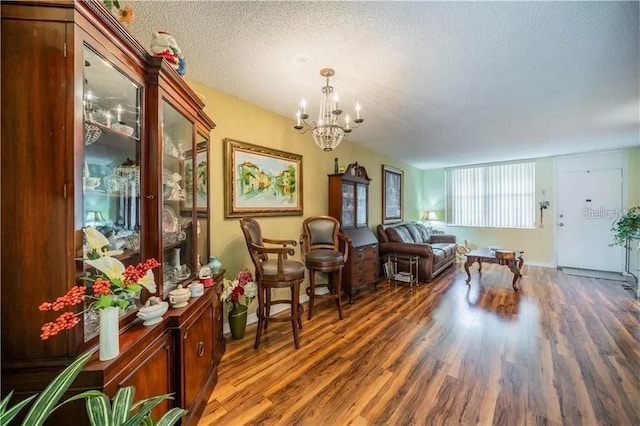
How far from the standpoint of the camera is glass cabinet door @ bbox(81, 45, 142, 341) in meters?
1.06

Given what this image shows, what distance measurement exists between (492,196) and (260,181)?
584cm

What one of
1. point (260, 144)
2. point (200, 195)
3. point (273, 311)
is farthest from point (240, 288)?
point (260, 144)

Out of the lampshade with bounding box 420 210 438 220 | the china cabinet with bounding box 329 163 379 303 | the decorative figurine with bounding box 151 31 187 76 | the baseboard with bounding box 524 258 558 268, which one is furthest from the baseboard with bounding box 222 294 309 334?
the baseboard with bounding box 524 258 558 268

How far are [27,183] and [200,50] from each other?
4.76ft

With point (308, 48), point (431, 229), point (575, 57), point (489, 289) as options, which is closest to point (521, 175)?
point (431, 229)

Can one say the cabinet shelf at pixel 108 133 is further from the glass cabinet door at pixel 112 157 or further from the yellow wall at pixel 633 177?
the yellow wall at pixel 633 177

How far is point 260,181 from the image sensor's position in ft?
9.56

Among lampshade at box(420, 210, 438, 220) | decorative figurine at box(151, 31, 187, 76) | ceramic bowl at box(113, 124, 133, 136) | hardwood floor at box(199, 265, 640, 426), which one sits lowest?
hardwood floor at box(199, 265, 640, 426)

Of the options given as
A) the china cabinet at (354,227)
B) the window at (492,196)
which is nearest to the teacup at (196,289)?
the china cabinet at (354,227)

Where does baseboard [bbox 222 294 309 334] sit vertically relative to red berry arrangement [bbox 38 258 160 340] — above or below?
below

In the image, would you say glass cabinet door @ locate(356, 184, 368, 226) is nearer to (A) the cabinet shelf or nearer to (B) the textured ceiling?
(B) the textured ceiling

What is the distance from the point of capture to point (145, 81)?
1.29 meters

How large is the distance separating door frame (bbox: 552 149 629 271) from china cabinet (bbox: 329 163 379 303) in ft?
14.3

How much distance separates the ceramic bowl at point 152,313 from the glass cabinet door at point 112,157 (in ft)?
0.25
